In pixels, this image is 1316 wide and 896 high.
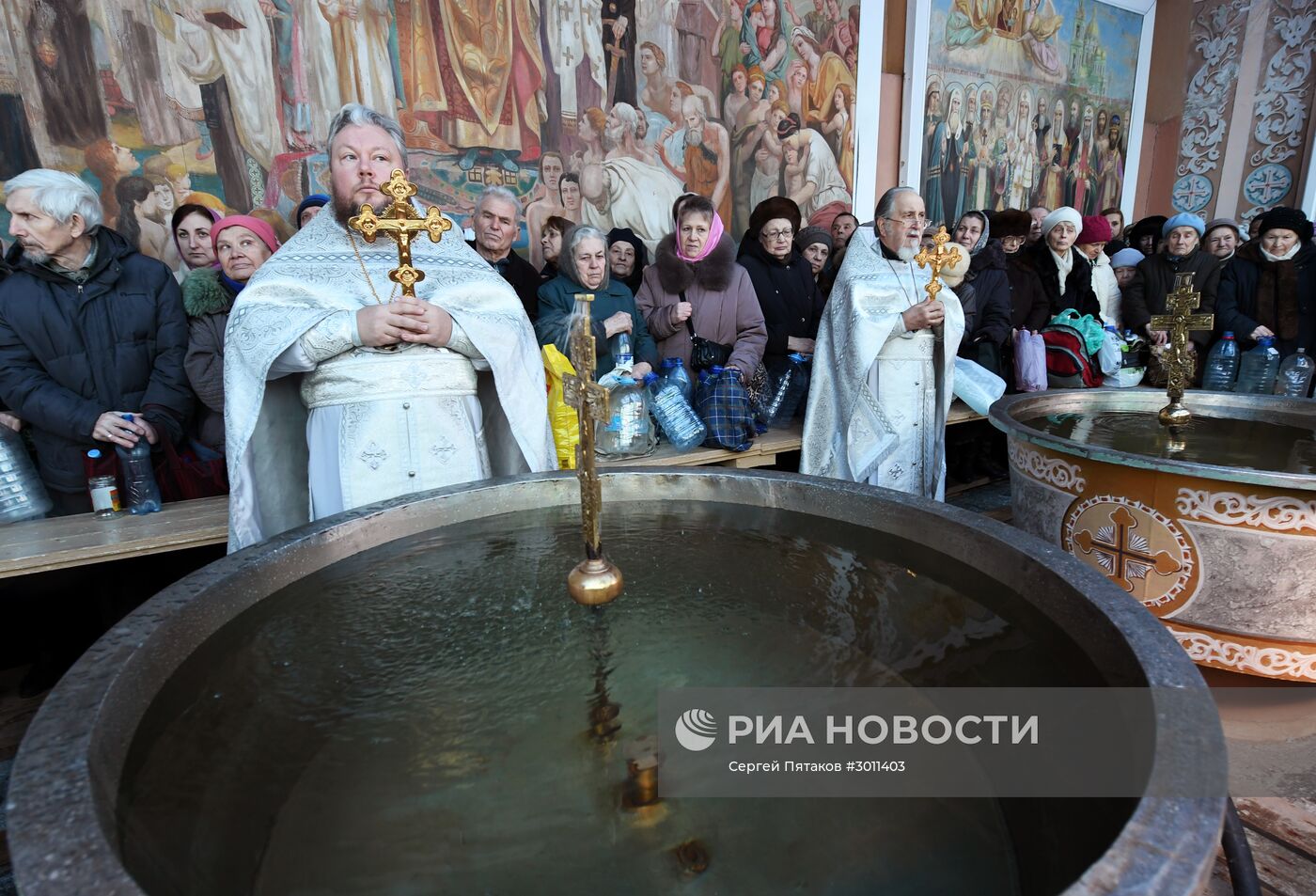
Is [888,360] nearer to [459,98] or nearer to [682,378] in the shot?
[682,378]

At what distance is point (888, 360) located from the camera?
3.76 metres

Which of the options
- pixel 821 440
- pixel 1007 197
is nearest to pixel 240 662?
pixel 821 440

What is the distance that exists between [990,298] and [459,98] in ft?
13.4

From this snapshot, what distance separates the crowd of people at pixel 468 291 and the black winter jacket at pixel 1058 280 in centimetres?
2

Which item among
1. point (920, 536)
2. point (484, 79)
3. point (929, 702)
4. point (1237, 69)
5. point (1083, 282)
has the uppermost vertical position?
point (1237, 69)

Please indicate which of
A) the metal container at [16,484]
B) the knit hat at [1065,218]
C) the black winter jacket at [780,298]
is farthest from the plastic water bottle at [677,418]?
the knit hat at [1065,218]

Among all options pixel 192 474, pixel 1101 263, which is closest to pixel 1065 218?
pixel 1101 263

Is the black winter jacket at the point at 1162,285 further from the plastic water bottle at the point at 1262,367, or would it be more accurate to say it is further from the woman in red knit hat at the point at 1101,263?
the plastic water bottle at the point at 1262,367

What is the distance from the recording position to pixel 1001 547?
46.1 inches

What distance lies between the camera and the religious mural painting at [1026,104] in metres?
8.01

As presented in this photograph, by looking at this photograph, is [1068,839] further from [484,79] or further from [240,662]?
[484,79]

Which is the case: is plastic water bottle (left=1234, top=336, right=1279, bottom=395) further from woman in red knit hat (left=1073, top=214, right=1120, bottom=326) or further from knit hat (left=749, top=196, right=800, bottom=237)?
knit hat (left=749, top=196, right=800, bottom=237)

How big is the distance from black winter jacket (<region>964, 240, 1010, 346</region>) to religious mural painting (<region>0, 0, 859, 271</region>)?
235cm

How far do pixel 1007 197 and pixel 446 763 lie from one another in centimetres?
989
